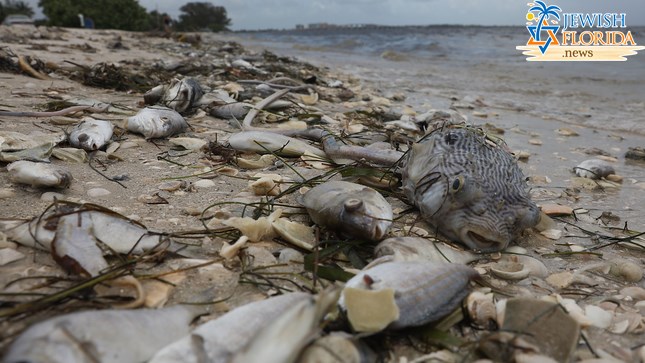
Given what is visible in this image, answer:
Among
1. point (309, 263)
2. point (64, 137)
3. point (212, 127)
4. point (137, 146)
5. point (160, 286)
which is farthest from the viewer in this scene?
point (212, 127)

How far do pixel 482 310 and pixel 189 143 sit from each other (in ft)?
9.80

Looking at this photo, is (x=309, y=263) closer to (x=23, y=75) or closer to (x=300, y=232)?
(x=300, y=232)

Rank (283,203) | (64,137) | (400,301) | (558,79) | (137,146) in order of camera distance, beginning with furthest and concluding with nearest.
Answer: (558,79)
(137,146)
(64,137)
(283,203)
(400,301)

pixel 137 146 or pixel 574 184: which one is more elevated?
pixel 137 146

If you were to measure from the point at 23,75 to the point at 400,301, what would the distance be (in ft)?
22.9

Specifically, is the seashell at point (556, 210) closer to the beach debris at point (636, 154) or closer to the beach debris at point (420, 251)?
the beach debris at point (420, 251)

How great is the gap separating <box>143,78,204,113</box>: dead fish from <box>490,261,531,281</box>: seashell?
3893 mm

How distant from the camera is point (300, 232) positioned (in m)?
2.46

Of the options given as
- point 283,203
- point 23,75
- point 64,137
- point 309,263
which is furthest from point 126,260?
point 23,75

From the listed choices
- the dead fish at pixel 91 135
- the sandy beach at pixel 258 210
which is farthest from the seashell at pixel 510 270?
the dead fish at pixel 91 135

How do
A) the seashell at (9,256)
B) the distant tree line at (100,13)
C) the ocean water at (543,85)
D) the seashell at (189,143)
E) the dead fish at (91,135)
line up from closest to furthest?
the seashell at (9,256)
the dead fish at (91,135)
the seashell at (189,143)
the ocean water at (543,85)
the distant tree line at (100,13)

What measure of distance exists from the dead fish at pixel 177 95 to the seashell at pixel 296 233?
3133mm

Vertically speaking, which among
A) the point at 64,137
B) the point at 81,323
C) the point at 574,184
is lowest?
the point at 574,184

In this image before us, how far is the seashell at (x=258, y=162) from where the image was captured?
3.66 metres
